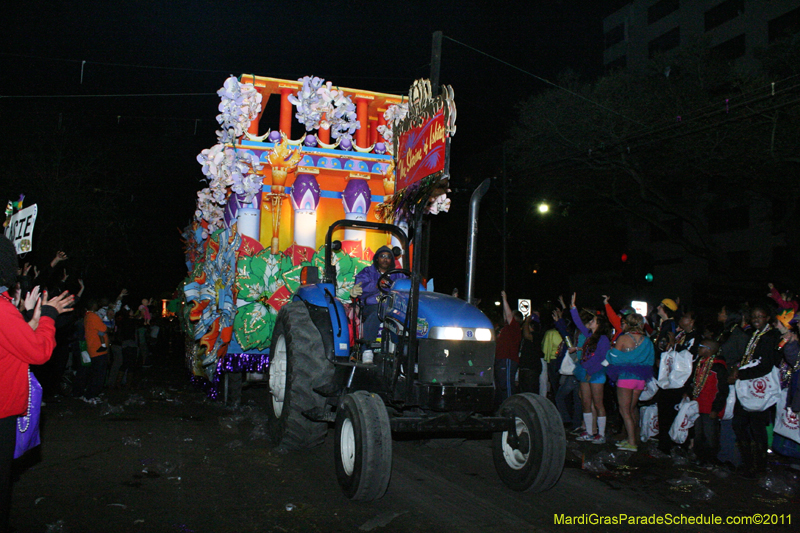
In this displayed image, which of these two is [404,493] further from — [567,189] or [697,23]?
[697,23]

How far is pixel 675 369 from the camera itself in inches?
279

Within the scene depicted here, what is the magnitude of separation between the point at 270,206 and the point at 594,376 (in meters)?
4.83

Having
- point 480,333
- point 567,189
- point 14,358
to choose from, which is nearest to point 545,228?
point 567,189

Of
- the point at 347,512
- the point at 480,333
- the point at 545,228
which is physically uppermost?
the point at 545,228

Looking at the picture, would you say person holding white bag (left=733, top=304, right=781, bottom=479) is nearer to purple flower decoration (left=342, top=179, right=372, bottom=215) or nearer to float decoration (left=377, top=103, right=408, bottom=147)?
purple flower decoration (left=342, top=179, right=372, bottom=215)

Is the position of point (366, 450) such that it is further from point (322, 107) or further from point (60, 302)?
point (322, 107)

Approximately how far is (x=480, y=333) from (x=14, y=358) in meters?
3.16

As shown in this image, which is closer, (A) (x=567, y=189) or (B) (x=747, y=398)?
(B) (x=747, y=398)

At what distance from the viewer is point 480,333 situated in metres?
4.96

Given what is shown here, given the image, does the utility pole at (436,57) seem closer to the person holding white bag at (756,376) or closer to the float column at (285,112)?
the float column at (285,112)

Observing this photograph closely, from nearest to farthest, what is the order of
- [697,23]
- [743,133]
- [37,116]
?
[743,133], [37,116], [697,23]

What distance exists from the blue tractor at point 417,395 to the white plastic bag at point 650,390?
10.5ft

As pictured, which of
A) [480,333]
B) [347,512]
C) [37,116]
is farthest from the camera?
[37,116]

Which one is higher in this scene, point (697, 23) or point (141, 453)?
point (697, 23)
